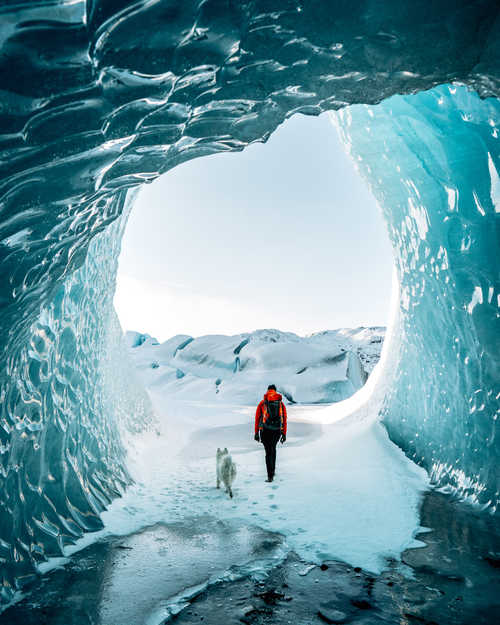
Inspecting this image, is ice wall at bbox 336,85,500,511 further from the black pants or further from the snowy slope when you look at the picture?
the snowy slope

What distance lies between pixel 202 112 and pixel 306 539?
3663mm

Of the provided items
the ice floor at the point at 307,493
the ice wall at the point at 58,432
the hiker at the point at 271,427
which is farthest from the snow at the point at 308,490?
the ice wall at the point at 58,432

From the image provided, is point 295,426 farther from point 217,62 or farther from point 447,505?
point 217,62

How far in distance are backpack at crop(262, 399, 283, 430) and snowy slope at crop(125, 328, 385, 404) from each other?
45.8ft

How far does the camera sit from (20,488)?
3178mm

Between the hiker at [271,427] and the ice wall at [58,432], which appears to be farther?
the hiker at [271,427]

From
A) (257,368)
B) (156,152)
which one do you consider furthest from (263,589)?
(257,368)

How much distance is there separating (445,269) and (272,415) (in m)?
3.34

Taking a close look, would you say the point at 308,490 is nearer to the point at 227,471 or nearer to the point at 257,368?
the point at 227,471

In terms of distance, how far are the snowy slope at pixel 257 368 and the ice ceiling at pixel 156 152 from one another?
537 inches

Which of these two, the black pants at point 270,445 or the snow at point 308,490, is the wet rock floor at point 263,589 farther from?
the black pants at point 270,445

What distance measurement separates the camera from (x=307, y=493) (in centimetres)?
497

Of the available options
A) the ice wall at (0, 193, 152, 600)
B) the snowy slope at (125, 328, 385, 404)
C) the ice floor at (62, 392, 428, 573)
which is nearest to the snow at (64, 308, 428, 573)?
the ice floor at (62, 392, 428, 573)

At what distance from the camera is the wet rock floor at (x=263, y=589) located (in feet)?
7.70
